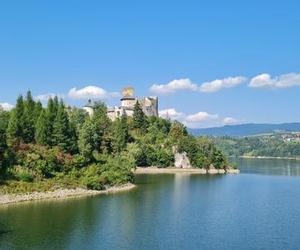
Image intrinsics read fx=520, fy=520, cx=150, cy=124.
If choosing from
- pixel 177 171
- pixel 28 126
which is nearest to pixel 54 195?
pixel 28 126

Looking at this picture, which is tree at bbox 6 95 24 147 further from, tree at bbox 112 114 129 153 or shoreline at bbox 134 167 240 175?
shoreline at bbox 134 167 240 175

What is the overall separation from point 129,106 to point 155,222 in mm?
86900

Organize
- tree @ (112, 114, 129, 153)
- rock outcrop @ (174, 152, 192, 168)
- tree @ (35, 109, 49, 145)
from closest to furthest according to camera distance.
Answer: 1. tree @ (35, 109, 49, 145)
2. tree @ (112, 114, 129, 153)
3. rock outcrop @ (174, 152, 192, 168)

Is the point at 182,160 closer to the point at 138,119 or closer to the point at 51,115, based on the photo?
the point at 138,119

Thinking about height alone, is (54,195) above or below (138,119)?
below

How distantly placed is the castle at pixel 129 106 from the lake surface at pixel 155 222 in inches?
2400

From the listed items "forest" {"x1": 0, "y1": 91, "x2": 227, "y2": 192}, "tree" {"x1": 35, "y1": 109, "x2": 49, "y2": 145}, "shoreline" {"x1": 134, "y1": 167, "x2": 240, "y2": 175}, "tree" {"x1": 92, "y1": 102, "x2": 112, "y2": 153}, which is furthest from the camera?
"shoreline" {"x1": 134, "y1": 167, "x2": 240, "y2": 175}

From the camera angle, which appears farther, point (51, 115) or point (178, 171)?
point (178, 171)

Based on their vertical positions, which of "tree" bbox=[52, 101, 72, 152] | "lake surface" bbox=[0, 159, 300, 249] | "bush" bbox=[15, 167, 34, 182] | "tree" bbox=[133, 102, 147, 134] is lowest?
"lake surface" bbox=[0, 159, 300, 249]

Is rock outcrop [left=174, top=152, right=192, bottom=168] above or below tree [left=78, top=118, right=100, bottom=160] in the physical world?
below

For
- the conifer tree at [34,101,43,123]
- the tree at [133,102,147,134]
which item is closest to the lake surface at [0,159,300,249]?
the conifer tree at [34,101,43,123]

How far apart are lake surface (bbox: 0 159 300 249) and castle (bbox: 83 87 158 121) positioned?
60948 mm

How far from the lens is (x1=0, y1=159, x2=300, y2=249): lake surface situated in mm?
39219

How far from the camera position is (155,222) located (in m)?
47.6
